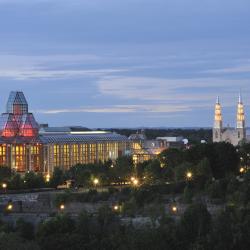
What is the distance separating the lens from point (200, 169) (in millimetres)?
76062

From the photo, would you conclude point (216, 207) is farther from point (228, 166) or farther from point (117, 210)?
point (228, 166)

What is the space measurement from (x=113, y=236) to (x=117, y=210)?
40.5 ft

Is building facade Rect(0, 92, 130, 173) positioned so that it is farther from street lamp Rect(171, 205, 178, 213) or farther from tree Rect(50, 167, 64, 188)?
Result: street lamp Rect(171, 205, 178, 213)

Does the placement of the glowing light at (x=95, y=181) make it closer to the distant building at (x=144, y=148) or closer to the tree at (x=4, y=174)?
the tree at (x=4, y=174)

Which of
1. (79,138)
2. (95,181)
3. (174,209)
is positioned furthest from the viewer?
(79,138)

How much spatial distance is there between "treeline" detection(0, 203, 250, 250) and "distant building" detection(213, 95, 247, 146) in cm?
10340

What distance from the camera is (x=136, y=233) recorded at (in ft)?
137

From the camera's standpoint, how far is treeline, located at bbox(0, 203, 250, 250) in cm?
4056

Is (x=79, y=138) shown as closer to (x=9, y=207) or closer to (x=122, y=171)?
(x=122, y=171)

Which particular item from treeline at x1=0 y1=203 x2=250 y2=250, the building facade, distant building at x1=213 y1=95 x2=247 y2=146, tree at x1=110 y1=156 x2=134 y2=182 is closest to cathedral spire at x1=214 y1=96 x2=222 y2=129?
distant building at x1=213 y1=95 x2=247 y2=146

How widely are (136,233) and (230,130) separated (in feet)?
375

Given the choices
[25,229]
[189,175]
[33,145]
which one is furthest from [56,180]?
[33,145]

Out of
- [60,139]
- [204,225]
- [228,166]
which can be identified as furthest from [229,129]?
[204,225]

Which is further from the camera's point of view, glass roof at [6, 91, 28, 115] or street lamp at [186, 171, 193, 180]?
glass roof at [6, 91, 28, 115]
